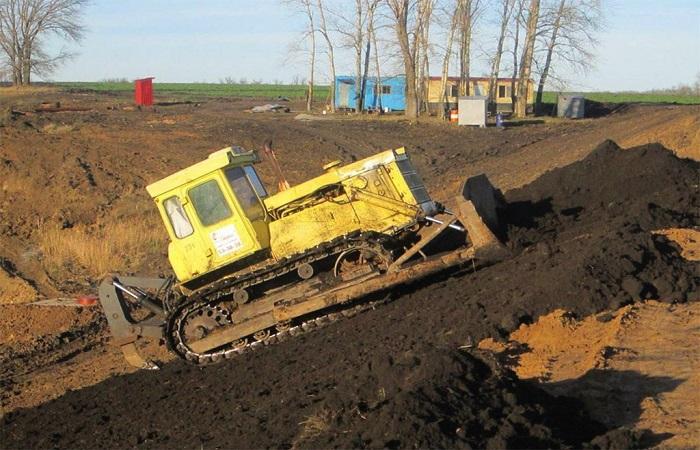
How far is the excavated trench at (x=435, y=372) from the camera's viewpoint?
28.0ft

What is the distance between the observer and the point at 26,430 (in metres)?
13.1

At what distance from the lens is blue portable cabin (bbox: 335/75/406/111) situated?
6488cm

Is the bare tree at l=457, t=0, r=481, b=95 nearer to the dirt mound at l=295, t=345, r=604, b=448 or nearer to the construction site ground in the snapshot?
the construction site ground

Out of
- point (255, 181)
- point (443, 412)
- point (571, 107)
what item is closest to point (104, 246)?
point (255, 181)

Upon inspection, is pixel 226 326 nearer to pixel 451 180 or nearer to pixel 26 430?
pixel 26 430

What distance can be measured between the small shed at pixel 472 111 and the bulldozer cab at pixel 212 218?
34290 millimetres

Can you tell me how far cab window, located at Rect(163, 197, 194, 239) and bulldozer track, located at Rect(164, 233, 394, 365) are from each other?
2.93 feet

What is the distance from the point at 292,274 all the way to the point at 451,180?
1477 cm

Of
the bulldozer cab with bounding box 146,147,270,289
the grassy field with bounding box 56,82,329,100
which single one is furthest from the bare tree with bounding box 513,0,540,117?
the bulldozer cab with bounding box 146,147,270,289

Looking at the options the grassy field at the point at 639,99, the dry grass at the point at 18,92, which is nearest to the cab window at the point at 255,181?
the dry grass at the point at 18,92

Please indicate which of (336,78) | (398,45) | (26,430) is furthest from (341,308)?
(336,78)

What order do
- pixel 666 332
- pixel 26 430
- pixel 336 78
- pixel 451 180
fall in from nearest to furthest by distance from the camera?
pixel 666 332 → pixel 26 430 → pixel 451 180 → pixel 336 78

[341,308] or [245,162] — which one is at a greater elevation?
[245,162]

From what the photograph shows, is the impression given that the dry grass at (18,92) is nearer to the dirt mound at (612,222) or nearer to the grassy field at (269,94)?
the grassy field at (269,94)
